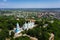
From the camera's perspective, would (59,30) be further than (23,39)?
Yes

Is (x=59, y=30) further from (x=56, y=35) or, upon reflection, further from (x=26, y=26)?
(x=26, y=26)

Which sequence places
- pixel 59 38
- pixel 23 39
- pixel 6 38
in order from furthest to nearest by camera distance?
pixel 59 38, pixel 6 38, pixel 23 39

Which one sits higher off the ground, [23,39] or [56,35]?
[23,39]

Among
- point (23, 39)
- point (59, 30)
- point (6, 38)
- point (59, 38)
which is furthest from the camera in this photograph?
point (59, 30)

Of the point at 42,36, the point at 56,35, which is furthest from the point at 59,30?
the point at 42,36

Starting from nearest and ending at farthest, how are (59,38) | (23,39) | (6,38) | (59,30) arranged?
(23,39) < (6,38) < (59,38) < (59,30)

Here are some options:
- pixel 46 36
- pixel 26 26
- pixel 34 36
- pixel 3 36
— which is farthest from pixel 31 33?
pixel 26 26

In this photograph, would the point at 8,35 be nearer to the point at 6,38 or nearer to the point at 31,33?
the point at 6,38

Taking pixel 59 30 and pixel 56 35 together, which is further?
pixel 59 30
